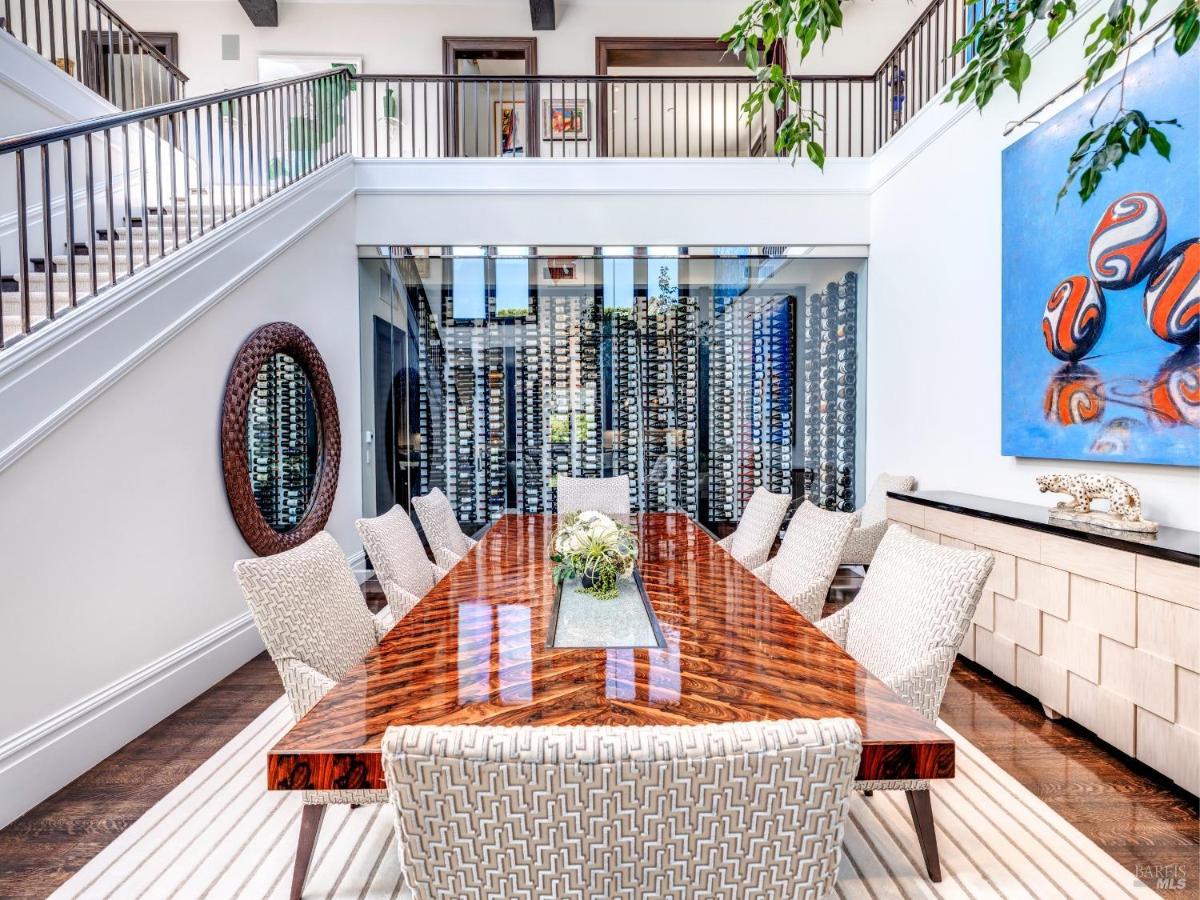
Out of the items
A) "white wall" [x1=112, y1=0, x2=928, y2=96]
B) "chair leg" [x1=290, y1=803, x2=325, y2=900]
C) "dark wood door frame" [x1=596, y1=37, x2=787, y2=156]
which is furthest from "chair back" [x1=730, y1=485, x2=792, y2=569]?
"white wall" [x1=112, y1=0, x2=928, y2=96]

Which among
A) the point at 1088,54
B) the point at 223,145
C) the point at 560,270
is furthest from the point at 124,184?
the point at 1088,54

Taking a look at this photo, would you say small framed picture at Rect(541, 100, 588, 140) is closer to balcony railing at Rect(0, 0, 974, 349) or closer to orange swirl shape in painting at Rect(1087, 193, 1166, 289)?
balcony railing at Rect(0, 0, 974, 349)

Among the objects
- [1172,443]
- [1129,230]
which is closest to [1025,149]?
[1129,230]

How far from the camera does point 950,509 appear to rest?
304 cm

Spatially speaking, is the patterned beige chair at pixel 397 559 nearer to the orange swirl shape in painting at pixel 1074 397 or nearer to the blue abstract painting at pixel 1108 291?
the blue abstract painting at pixel 1108 291

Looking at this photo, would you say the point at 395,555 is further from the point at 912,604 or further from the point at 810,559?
the point at 912,604

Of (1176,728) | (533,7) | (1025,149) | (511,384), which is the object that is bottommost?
(1176,728)

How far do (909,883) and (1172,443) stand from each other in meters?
1.88

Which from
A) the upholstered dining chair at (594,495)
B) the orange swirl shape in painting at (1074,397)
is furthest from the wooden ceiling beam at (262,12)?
the orange swirl shape in painting at (1074,397)

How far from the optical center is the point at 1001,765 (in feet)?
7.02

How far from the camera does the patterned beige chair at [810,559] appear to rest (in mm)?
2107

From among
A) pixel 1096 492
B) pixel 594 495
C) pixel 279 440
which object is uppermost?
pixel 279 440

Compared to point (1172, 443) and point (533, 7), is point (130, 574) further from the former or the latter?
point (533, 7)

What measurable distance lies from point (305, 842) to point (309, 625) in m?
0.50
